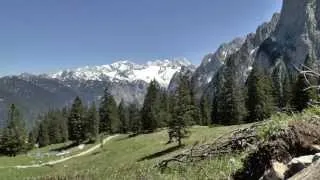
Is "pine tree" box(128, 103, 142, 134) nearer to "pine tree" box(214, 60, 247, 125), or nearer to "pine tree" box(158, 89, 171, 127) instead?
"pine tree" box(158, 89, 171, 127)

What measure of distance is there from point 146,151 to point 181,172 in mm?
70935

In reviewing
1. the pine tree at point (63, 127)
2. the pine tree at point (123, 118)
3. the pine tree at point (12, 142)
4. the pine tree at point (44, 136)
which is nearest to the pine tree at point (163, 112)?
the pine tree at point (123, 118)

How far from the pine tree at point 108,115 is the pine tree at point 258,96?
52301 millimetres

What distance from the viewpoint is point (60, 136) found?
180m

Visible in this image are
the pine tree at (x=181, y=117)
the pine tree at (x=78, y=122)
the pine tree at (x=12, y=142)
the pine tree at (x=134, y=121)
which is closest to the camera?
the pine tree at (x=181, y=117)

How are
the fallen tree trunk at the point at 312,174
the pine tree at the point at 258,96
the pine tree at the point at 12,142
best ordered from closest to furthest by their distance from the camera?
the fallen tree trunk at the point at 312,174 → the pine tree at the point at 258,96 → the pine tree at the point at 12,142

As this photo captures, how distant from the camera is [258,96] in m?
110

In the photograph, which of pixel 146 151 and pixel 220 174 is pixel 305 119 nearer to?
pixel 220 174

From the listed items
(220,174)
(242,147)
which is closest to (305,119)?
(220,174)

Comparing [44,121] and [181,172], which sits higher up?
[44,121]

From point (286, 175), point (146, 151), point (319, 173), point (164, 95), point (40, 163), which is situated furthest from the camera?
point (164, 95)

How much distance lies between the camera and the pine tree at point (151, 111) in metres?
134

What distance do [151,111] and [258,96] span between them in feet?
116

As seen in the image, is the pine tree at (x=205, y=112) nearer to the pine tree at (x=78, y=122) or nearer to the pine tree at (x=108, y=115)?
the pine tree at (x=108, y=115)
